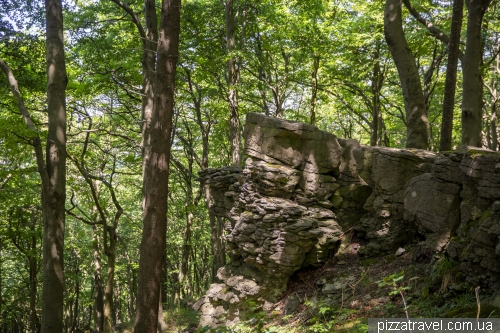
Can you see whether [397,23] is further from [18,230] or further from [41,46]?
[18,230]

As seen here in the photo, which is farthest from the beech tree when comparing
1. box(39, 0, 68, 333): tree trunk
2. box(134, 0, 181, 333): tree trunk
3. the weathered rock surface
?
the weathered rock surface

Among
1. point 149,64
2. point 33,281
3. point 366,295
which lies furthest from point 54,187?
point 33,281

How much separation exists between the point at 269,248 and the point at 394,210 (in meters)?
3.12

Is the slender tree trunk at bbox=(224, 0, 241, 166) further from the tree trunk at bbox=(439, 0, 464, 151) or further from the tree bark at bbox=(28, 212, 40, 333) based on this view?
the tree bark at bbox=(28, 212, 40, 333)

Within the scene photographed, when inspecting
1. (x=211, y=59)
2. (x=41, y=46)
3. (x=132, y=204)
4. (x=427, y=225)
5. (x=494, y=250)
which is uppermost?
(x=211, y=59)

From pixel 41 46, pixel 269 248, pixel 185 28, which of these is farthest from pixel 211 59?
pixel 269 248

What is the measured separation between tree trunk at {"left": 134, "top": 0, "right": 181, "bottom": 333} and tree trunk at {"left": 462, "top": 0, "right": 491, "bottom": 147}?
7.27 m

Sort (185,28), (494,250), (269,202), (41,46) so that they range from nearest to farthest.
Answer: (494,250) < (269,202) < (41,46) < (185,28)

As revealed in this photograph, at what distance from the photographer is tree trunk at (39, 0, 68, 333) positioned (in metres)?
7.47

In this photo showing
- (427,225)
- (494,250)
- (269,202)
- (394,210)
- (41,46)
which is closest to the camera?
(494,250)

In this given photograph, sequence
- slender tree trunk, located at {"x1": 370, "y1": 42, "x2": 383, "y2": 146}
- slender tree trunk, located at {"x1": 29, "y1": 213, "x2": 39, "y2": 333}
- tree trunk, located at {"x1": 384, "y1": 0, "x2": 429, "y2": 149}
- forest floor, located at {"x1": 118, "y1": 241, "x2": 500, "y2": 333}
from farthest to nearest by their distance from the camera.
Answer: slender tree trunk, located at {"x1": 29, "y1": 213, "x2": 39, "y2": 333} → slender tree trunk, located at {"x1": 370, "y1": 42, "x2": 383, "y2": 146} → tree trunk, located at {"x1": 384, "y1": 0, "x2": 429, "y2": 149} → forest floor, located at {"x1": 118, "y1": 241, "x2": 500, "y2": 333}

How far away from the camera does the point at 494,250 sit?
547 centimetres

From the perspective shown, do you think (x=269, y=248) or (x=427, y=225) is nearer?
(x=427, y=225)

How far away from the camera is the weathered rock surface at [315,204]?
7.64 m
